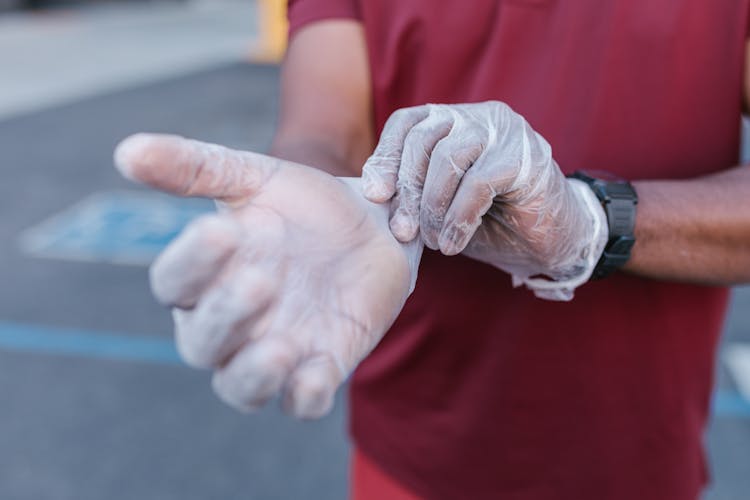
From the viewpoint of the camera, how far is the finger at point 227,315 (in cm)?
69

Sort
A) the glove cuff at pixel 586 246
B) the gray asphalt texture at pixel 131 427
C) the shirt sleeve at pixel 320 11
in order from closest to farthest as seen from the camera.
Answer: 1. the glove cuff at pixel 586 246
2. the shirt sleeve at pixel 320 11
3. the gray asphalt texture at pixel 131 427

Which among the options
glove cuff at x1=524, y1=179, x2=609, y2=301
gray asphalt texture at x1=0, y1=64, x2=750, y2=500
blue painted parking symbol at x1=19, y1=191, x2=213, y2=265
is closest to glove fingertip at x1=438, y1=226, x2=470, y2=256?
glove cuff at x1=524, y1=179, x2=609, y2=301

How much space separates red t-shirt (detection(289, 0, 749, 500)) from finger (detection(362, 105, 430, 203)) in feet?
0.84

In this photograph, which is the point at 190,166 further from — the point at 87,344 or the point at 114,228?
the point at 114,228

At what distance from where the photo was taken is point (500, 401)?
1313 mm

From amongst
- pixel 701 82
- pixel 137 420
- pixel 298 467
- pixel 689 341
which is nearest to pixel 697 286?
pixel 689 341

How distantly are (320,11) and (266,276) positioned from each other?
2.49 ft

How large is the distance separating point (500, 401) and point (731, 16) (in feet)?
2.42

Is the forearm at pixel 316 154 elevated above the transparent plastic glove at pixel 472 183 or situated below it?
below

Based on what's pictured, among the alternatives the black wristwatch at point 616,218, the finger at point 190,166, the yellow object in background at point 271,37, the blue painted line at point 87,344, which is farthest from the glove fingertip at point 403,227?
the yellow object in background at point 271,37

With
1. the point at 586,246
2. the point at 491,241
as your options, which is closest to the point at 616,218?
the point at 586,246

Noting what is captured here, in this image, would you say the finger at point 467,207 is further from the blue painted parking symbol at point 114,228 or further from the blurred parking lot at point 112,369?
the blue painted parking symbol at point 114,228

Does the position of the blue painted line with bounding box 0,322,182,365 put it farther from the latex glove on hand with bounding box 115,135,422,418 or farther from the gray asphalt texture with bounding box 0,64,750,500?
the latex glove on hand with bounding box 115,135,422,418

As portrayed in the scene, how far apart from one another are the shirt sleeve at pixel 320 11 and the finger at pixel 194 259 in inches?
28.4
